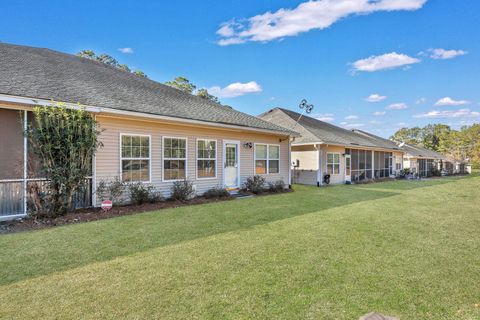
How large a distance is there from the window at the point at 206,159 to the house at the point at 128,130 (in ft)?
0.13

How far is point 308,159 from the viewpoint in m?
17.8

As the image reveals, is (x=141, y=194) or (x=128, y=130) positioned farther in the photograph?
(x=128, y=130)

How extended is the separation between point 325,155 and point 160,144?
12.0 metres

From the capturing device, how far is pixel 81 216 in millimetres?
6758

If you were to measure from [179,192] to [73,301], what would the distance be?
6.54 meters

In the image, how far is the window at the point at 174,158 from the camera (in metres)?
9.56

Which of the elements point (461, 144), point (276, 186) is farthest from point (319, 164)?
point (461, 144)

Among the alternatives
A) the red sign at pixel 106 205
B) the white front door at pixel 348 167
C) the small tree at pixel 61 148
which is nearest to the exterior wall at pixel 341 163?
the white front door at pixel 348 167

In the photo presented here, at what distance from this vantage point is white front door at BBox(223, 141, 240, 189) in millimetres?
11617

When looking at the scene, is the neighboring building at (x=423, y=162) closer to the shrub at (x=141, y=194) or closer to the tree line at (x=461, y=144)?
the tree line at (x=461, y=144)

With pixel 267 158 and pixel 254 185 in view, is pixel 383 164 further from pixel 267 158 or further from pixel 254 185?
pixel 254 185

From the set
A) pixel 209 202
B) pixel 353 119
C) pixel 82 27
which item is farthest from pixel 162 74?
pixel 353 119

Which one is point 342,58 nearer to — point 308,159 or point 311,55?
point 311,55

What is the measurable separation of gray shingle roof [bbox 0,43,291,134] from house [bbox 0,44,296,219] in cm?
3
